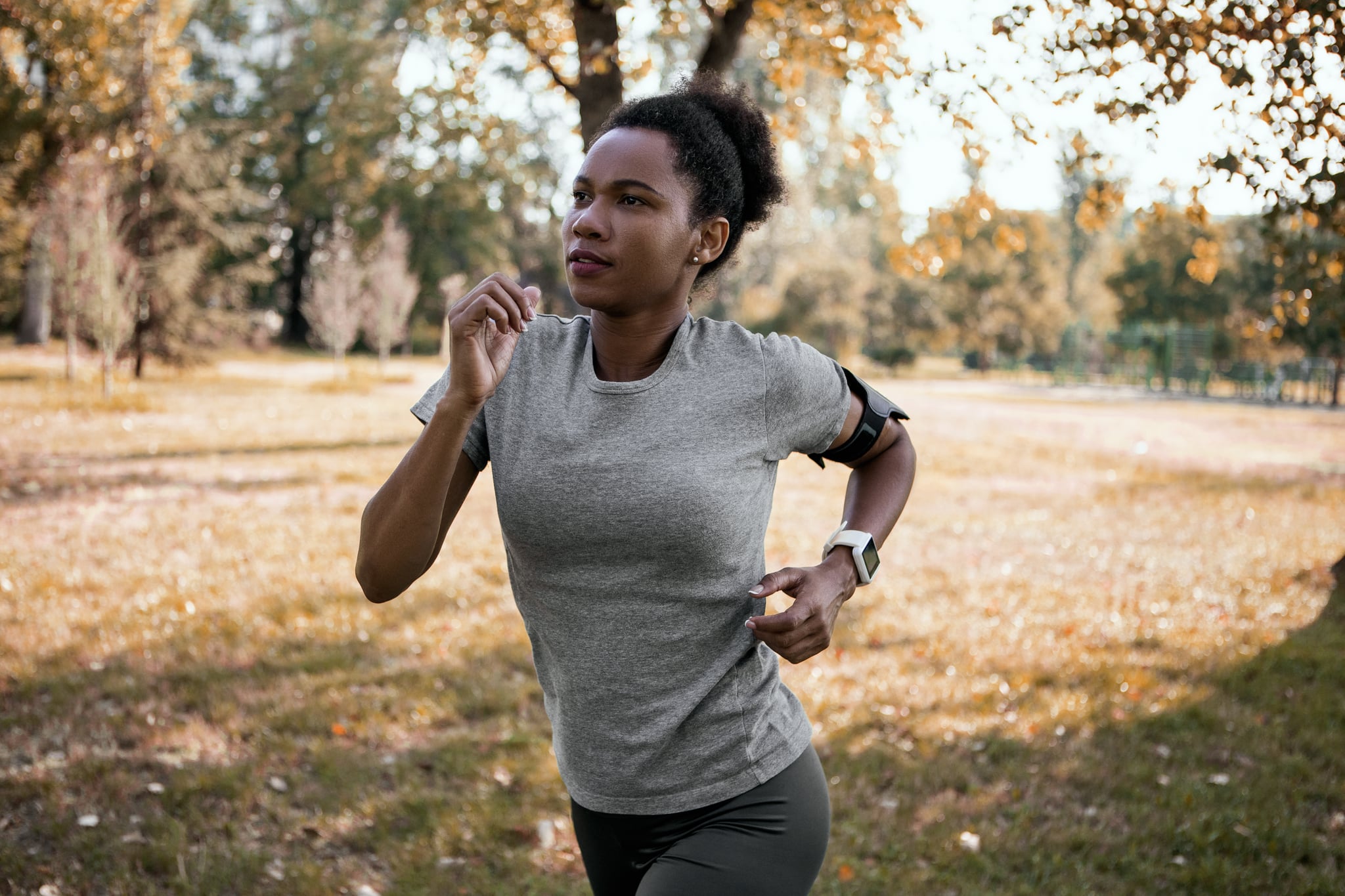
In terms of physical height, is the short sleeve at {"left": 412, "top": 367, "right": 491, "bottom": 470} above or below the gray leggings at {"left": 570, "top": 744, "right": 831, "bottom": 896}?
above

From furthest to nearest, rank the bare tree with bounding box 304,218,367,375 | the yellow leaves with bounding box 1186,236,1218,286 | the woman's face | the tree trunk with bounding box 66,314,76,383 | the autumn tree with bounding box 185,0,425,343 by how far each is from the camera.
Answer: the autumn tree with bounding box 185,0,425,343 → the bare tree with bounding box 304,218,367,375 → the tree trunk with bounding box 66,314,76,383 → the yellow leaves with bounding box 1186,236,1218,286 → the woman's face

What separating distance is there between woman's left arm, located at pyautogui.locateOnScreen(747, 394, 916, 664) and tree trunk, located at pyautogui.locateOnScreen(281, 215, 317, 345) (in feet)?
176

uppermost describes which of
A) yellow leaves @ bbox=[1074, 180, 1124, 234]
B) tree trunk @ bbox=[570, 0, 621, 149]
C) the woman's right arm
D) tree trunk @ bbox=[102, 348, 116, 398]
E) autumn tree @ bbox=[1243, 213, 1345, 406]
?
tree trunk @ bbox=[570, 0, 621, 149]

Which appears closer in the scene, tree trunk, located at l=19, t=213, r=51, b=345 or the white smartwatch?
the white smartwatch

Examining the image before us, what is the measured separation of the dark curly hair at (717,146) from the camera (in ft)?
7.28

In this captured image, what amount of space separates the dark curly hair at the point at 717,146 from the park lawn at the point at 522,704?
2866 millimetres

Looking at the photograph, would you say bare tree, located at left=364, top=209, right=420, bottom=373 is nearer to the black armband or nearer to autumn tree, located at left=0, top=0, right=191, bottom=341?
autumn tree, located at left=0, top=0, right=191, bottom=341

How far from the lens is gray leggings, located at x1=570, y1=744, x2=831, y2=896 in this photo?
2010mm

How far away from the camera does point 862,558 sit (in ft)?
7.63

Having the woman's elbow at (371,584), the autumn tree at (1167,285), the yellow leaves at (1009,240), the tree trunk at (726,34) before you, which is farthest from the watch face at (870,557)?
the autumn tree at (1167,285)

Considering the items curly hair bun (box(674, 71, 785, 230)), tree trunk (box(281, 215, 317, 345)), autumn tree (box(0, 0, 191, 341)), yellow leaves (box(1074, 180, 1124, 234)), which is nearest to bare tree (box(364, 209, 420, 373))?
autumn tree (box(0, 0, 191, 341))

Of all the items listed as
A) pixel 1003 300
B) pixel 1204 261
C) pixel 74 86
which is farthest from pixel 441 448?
pixel 1003 300

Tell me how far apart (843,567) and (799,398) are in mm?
385

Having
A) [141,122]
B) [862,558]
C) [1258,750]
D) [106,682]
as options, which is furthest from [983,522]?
[141,122]
